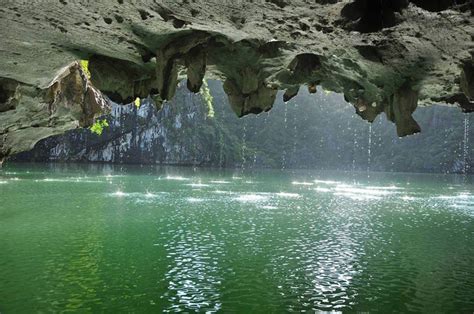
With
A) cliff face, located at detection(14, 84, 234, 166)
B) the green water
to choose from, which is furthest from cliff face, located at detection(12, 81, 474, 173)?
the green water

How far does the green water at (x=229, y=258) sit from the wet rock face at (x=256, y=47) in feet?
15.0

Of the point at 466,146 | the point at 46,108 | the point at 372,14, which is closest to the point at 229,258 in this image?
the point at 372,14

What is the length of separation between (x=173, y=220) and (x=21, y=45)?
11814 mm

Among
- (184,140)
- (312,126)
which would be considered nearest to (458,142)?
(312,126)

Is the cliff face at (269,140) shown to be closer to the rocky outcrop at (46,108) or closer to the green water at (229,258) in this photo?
the green water at (229,258)

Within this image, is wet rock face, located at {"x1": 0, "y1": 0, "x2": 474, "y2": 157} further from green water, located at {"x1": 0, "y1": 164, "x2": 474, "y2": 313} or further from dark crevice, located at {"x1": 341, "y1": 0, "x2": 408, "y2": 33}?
green water, located at {"x1": 0, "y1": 164, "x2": 474, "y2": 313}

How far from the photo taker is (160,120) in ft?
368

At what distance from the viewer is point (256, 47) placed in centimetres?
1191

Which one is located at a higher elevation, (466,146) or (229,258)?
(466,146)

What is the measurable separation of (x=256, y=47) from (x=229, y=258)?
638cm

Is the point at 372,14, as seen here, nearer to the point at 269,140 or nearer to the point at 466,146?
the point at 466,146

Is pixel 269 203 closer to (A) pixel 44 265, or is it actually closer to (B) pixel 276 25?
(A) pixel 44 265

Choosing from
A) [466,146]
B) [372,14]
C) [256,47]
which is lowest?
[372,14]

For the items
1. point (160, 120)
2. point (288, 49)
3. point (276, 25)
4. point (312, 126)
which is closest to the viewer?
point (276, 25)
